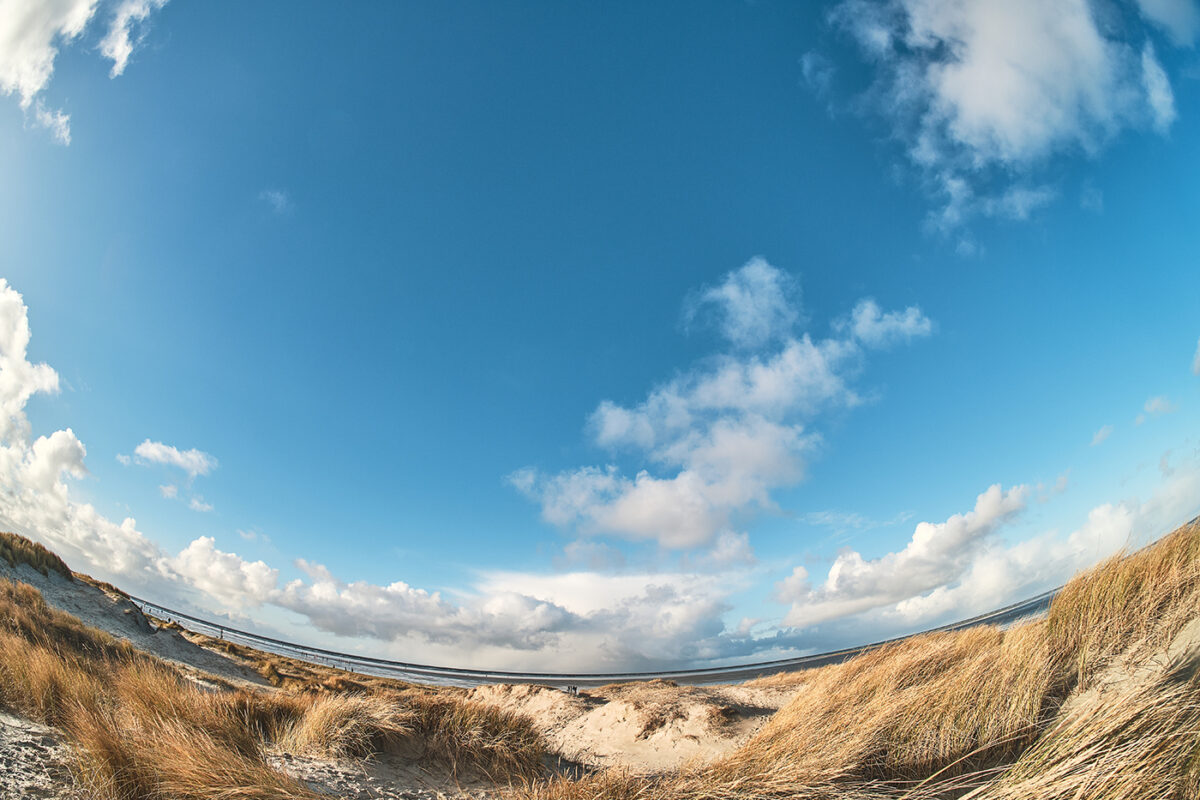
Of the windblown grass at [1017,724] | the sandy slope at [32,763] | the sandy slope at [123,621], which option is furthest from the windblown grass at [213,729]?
the sandy slope at [123,621]

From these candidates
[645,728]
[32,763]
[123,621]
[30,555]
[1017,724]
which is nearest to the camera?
[32,763]

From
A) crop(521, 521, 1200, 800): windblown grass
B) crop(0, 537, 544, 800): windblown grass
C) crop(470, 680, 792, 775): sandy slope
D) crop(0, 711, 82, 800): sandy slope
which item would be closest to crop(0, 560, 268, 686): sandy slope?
crop(470, 680, 792, 775): sandy slope

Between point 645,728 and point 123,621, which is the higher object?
point 645,728

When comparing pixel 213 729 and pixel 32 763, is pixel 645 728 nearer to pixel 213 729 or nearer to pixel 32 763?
pixel 213 729

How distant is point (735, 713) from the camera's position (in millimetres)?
12820

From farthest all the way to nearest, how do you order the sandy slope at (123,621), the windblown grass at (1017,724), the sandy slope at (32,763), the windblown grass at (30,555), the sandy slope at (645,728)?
the windblown grass at (30,555)
the sandy slope at (123,621)
the sandy slope at (645,728)
the windblown grass at (1017,724)
the sandy slope at (32,763)

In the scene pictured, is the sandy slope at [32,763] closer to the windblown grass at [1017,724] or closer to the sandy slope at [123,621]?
the windblown grass at [1017,724]

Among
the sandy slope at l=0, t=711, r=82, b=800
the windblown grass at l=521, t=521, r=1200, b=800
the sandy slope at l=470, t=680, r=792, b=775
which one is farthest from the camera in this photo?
the sandy slope at l=470, t=680, r=792, b=775

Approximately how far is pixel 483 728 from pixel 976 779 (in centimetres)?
811

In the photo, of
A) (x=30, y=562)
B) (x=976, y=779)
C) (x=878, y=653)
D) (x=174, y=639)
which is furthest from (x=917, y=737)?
(x=30, y=562)

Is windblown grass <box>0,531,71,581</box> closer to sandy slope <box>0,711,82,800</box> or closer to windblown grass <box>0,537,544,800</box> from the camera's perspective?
windblown grass <box>0,537,544,800</box>

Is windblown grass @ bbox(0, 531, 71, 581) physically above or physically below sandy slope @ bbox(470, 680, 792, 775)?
above

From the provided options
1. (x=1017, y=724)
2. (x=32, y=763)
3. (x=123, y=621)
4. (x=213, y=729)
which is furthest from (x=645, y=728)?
(x=123, y=621)

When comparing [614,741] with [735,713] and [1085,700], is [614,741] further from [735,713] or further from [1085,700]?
[1085,700]
